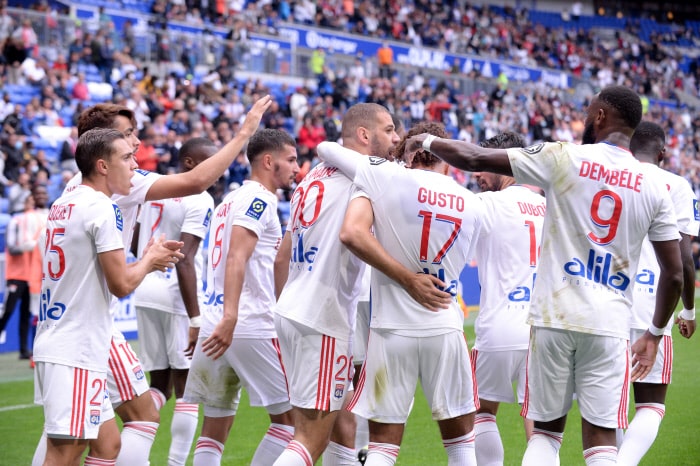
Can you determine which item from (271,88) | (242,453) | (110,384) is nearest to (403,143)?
(110,384)

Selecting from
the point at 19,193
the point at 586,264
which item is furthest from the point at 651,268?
the point at 19,193

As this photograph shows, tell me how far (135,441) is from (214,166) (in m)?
1.73

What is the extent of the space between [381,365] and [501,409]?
17.2ft

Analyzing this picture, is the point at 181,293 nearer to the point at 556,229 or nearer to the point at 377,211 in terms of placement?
the point at 377,211

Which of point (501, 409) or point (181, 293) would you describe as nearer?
point (181, 293)

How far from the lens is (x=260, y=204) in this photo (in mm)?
5609

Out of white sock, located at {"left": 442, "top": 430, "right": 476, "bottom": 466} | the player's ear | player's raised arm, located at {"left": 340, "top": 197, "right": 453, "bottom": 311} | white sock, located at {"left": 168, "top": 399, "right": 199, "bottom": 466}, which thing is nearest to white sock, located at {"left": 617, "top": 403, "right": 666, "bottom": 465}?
white sock, located at {"left": 442, "top": 430, "right": 476, "bottom": 466}

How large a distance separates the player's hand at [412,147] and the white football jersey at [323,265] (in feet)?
1.18

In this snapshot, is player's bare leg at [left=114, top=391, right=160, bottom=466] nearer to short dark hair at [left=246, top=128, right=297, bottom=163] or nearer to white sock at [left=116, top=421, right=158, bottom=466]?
white sock at [left=116, top=421, right=158, bottom=466]

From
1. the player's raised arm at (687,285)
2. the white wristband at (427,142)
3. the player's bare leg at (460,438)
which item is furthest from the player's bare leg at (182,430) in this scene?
the player's raised arm at (687,285)

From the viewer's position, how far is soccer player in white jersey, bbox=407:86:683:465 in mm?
4629

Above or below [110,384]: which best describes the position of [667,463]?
below

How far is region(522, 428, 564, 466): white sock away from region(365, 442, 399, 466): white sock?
0.69m

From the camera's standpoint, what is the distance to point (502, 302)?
19.7ft
